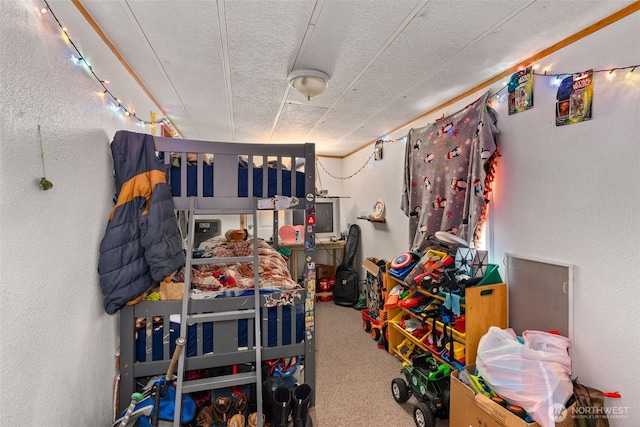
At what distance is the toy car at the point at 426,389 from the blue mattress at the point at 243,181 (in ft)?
4.95

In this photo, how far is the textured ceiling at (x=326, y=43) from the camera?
52.8 inches

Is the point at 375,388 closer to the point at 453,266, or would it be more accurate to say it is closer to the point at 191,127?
the point at 453,266

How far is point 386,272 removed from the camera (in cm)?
277

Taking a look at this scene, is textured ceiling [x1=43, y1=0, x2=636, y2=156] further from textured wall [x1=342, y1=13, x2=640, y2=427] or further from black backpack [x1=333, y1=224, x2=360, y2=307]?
black backpack [x1=333, y1=224, x2=360, y2=307]

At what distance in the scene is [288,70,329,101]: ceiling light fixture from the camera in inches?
76.1

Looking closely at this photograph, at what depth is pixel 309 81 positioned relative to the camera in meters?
1.99

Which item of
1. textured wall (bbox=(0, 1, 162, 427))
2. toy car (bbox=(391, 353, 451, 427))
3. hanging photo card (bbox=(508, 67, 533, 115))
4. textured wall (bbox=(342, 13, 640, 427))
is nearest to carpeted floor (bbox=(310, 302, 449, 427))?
toy car (bbox=(391, 353, 451, 427))

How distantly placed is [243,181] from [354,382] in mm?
1854

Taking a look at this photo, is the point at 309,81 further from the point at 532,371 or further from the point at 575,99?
the point at 532,371

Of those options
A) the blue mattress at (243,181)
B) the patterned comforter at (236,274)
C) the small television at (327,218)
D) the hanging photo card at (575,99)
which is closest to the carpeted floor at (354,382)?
the patterned comforter at (236,274)

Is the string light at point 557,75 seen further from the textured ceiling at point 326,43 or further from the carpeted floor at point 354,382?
the carpeted floor at point 354,382

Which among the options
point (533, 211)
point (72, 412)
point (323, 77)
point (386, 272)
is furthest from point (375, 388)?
point (323, 77)

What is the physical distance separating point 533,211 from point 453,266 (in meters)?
0.66

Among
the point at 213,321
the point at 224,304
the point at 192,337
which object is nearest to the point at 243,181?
the point at 224,304
